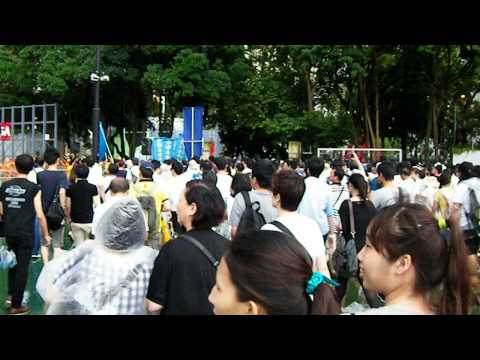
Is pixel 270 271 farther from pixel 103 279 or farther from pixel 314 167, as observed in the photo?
pixel 314 167

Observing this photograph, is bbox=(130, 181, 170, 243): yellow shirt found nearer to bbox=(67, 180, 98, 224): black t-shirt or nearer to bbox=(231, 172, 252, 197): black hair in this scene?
bbox=(67, 180, 98, 224): black t-shirt

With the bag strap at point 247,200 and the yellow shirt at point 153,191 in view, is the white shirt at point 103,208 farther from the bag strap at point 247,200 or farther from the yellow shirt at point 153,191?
the yellow shirt at point 153,191

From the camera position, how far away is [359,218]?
655 cm

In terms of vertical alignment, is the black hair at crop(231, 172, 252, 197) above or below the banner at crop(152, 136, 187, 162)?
below

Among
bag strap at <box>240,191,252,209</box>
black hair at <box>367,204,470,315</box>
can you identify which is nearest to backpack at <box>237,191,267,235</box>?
bag strap at <box>240,191,252,209</box>

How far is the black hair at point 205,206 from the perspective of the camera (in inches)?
152

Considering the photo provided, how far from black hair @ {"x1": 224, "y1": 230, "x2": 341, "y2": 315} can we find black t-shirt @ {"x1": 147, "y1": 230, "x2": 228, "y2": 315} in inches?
55.6

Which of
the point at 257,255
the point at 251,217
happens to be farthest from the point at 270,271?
the point at 251,217

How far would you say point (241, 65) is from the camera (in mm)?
33156

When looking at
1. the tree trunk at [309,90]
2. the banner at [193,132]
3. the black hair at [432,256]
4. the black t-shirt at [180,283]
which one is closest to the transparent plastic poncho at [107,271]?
the black t-shirt at [180,283]

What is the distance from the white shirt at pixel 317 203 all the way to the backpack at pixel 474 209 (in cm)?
186

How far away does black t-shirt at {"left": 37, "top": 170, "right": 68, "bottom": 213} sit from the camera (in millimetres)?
8828

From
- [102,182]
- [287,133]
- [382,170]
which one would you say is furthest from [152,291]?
[287,133]
